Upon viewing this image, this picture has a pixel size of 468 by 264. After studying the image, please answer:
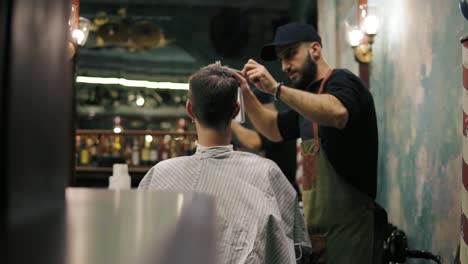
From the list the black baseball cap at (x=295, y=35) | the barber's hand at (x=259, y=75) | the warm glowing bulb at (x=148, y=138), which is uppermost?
the black baseball cap at (x=295, y=35)

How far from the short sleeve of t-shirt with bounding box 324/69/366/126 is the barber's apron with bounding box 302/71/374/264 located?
Answer: 9 centimetres

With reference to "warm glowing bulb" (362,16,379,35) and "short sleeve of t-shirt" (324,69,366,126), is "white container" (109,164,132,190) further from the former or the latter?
"warm glowing bulb" (362,16,379,35)

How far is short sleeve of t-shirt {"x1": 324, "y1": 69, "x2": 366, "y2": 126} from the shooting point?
2539 millimetres

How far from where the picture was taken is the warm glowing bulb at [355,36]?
478cm

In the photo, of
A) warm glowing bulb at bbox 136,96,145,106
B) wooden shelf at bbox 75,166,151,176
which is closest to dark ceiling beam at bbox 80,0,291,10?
warm glowing bulb at bbox 136,96,145,106

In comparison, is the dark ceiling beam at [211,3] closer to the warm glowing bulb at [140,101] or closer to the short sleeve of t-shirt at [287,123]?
the warm glowing bulb at [140,101]

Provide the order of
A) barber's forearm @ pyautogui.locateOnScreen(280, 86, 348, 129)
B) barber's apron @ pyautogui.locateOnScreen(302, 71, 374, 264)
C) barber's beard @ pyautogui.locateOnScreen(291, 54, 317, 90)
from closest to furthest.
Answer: barber's forearm @ pyautogui.locateOnScreen(280, 86, 348, 129) → barber's apron @ pyautogui.locateOnScreen(302, 71, 374, 264) → barber's beard @ pyautogui.locateOnScreen(291, 54, 317, 90)

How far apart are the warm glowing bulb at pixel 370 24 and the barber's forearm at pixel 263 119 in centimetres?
168

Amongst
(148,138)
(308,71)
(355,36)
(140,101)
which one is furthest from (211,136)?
(140,101)

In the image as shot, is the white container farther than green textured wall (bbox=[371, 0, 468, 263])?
Yes

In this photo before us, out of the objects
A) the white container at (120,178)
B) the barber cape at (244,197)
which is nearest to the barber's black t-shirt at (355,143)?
the barber cape at (244,197)

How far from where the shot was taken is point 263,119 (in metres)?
3.12

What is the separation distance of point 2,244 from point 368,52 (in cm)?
489

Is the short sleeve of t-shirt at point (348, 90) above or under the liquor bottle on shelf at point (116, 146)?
above
